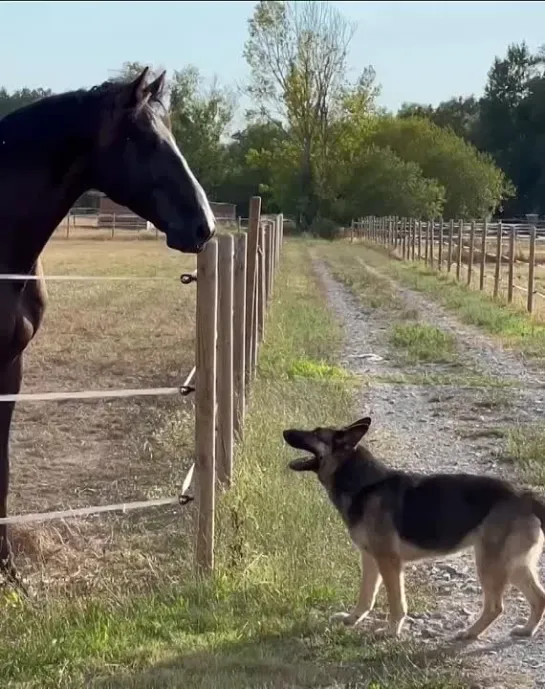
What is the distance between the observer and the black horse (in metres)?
5.12

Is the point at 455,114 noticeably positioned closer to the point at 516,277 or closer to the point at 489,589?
the point at 516,277

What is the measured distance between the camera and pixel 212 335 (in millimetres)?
5445

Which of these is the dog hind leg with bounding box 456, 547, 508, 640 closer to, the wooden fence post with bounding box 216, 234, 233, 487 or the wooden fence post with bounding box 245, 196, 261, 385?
the wooden fence post with bounding box 216, 234, 233, 487

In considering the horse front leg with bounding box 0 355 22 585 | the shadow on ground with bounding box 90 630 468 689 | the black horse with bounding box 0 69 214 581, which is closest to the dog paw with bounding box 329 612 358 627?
the shadow on ground with bounding box 90 630 468 689

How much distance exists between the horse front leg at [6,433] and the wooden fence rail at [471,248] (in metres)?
14.3

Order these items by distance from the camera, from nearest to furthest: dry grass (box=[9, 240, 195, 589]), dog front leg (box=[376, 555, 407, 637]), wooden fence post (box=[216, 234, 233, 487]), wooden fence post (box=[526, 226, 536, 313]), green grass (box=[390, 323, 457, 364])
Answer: dog front leg (box=[376, 555, 407, 637])
dry grass (box=[9, 240, 195, 589])
wooden fence post (box=[216, 234, 233, 487])
green grass (box=[390, 323, 457, 364])
wooden fence post (box=[526, 226, 536, 313])

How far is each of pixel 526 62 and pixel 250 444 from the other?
89.2 meters

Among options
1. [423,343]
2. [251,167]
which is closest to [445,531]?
[423,343]

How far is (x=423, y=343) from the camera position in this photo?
15203mm

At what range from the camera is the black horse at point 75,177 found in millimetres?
5117

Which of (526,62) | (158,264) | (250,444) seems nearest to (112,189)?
(250,444)

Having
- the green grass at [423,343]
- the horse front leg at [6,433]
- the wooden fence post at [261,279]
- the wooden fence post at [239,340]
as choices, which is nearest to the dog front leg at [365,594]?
the horse front leg at [6,433]

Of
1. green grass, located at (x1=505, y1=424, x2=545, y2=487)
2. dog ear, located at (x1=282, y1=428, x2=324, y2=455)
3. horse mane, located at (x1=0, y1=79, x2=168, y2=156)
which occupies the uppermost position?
horse mane, located at (x1=0, y1=79, x2=168, y2=156)

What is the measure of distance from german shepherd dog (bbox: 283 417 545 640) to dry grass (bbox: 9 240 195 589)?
1150 millimetres
